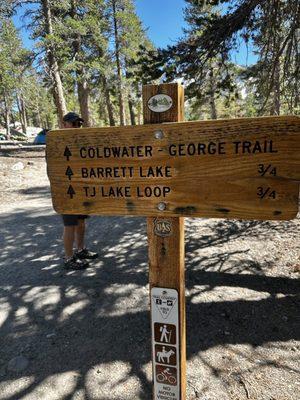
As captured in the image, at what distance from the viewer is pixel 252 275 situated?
4523 mm

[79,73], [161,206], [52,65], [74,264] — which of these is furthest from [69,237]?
[79,73]

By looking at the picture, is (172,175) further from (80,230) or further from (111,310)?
(80,230)

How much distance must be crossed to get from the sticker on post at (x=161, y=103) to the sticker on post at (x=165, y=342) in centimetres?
98

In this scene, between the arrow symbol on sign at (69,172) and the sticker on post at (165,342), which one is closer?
the arrow symbol on sign at (69,172)

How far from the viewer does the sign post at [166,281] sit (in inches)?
65.2

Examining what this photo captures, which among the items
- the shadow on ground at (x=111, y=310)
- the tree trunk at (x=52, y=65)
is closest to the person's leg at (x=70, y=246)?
the shadow on ground at (x=111, y=310)

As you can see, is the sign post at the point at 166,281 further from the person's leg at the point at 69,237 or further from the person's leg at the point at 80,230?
the person's leg at the point at 80,230

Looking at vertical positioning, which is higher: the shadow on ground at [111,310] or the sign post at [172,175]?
the sign post at [172,175]

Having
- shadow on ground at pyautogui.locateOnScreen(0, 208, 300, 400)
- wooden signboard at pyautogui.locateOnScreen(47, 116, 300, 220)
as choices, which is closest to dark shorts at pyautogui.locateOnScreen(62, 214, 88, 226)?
shadow on ground at pyautogui.locateOnScreen(0, 208, 300, 400)

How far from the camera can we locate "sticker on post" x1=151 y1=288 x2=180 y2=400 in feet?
6.24

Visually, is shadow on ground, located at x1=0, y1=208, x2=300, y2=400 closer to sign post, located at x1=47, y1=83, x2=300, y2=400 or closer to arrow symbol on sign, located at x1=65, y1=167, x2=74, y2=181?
sign post, located at x1=47, y1=83, x2=300, y2=400

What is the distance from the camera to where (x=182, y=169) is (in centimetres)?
158

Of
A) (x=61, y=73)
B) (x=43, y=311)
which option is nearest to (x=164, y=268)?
(x=43, y=311)

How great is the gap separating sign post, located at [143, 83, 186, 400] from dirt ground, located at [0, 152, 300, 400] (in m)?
0.90
